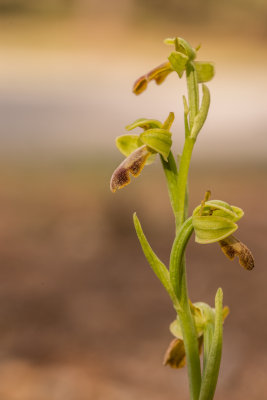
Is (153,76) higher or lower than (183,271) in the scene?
higher

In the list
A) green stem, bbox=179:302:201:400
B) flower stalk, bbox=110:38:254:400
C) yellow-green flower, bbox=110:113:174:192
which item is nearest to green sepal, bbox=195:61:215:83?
flower stalk, bbox=110:38:254:400

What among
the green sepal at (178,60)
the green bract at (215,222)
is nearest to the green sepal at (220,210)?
the green bract at (215,222)

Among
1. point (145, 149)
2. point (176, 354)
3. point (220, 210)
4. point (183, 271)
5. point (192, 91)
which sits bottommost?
point (176, 354)

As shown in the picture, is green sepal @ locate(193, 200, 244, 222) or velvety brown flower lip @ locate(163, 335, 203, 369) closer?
green sepal @ locate(193, 200, 244, 222)

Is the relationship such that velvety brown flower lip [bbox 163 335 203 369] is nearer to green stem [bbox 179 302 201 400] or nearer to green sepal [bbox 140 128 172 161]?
green stem [bbox 179 302 201 400]

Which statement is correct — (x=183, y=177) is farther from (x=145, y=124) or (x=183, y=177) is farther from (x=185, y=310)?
(x=185, y=310)

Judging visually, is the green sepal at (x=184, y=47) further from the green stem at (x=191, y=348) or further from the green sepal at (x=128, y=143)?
the green stem at (x=191, y=348)

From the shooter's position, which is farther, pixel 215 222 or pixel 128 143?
pixel 128 143

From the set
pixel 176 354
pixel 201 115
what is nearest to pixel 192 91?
pixel 201 115
